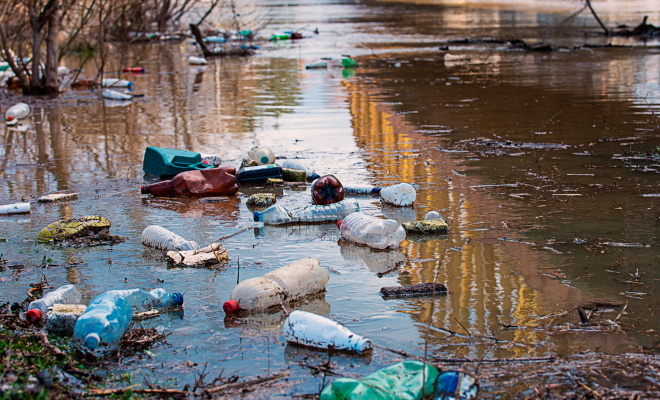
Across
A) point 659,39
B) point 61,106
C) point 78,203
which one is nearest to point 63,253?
point 78,203

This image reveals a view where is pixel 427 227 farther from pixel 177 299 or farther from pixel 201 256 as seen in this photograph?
pixel 177 299

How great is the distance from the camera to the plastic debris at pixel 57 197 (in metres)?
6.26

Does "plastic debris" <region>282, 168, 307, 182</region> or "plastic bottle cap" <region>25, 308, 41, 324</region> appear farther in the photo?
"plastic debris" <region>282, 168, 307, 182</region>

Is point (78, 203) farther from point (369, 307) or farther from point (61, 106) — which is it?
point (61, 106)

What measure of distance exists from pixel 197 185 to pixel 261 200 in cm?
82

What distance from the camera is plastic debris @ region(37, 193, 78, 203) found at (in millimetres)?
6258

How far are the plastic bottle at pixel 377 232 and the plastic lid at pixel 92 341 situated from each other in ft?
7.49

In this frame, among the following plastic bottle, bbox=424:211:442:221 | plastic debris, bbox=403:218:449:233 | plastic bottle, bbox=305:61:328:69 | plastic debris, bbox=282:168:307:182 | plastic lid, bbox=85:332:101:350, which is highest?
plastic bottle, bbox=305:61:328:69

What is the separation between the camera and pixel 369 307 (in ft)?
12.4

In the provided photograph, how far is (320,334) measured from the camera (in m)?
3.29

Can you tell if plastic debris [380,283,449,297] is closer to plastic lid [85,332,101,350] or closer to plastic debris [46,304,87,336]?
plastic lid [85,332,101,350]

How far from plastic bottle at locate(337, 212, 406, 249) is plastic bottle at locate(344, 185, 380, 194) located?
1326 mm

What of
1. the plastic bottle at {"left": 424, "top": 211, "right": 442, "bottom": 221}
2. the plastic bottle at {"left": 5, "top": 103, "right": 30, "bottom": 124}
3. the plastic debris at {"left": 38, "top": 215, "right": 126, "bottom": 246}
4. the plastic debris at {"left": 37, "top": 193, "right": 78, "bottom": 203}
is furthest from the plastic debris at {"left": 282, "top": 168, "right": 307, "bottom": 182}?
the plastic bottle at {"left": 5, "top": 103, "right": 30, "bottom": 124}

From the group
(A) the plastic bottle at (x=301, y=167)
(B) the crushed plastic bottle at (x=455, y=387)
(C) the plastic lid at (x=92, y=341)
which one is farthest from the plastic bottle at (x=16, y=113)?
(B) the crushed plastic bottle at (x=455, y=387)
